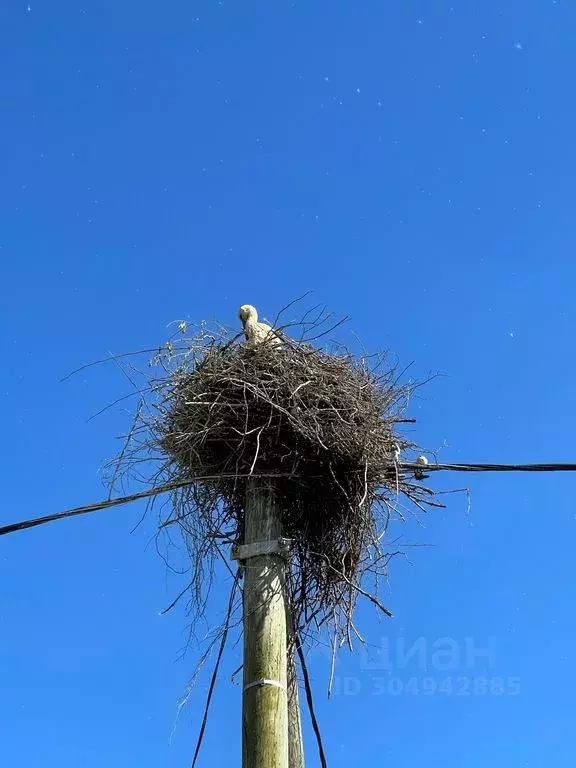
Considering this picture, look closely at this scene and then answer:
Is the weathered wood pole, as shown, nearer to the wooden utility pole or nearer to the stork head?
the wooden utility pole

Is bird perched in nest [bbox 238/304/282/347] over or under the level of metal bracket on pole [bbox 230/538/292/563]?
over

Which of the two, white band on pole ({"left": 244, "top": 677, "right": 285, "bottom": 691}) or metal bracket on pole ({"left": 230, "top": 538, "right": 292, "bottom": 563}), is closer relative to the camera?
white band on pole ({"left": 244, "top": 677, "right": 285, "bottom": 691})

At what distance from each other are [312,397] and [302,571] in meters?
0.83

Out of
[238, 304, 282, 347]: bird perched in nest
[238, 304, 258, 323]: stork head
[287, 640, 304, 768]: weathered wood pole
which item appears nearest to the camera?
[287, 640, 304, 768]: weathered wood pole

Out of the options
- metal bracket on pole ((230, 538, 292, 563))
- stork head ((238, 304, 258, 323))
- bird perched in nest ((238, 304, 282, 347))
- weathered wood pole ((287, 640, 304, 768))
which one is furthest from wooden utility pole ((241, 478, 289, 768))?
stork head ((238, 304, 258, 323))

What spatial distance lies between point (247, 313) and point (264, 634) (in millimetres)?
3107

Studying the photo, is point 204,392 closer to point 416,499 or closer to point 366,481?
point 366,481

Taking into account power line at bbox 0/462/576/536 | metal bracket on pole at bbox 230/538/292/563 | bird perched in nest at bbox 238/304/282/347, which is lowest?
metal bracket on pole at bbox 230/538/292/563

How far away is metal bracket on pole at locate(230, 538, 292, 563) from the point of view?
367 cm

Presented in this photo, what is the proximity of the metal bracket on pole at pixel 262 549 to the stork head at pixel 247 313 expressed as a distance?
8.74ft

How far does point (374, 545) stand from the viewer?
4.31 m

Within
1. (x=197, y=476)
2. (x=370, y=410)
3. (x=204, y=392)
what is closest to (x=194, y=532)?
(x=197, y=476)

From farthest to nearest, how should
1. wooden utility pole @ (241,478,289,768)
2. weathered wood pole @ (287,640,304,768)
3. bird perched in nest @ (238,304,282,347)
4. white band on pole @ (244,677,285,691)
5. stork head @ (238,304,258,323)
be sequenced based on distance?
stork head @ (238,304,258,323) < bird perched in nest @ (238,304,282,347) < weathered wood pole @ (287,640,304,768) < white band on pole @ (244,677,285,691) < wooden utility pole @ (241,478,289,768)

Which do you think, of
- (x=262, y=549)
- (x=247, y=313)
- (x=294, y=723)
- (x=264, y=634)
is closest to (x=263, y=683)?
(x=264, y=634)
